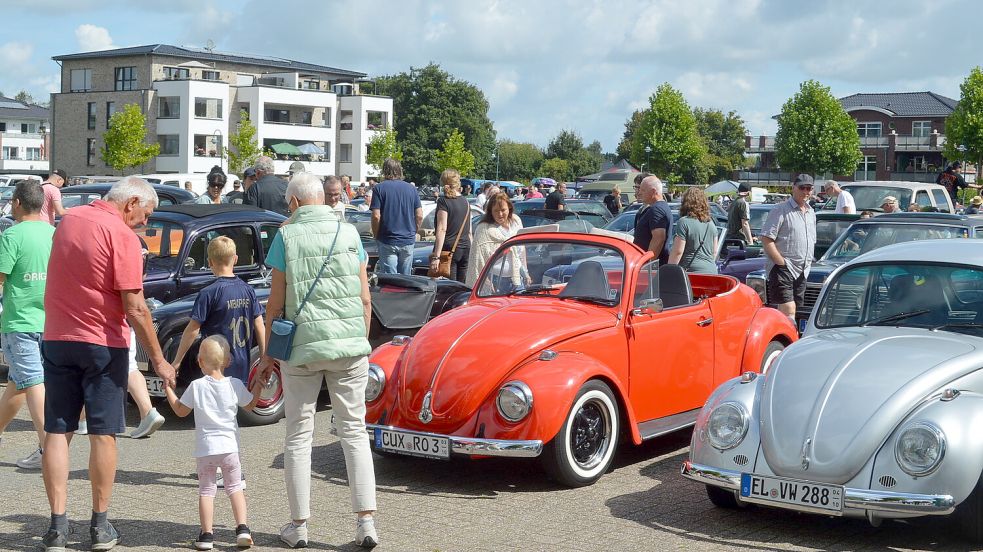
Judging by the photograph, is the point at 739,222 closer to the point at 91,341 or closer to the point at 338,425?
the point at 338,425

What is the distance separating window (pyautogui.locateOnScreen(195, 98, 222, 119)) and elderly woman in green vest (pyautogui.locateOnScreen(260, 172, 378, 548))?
76.5 meters

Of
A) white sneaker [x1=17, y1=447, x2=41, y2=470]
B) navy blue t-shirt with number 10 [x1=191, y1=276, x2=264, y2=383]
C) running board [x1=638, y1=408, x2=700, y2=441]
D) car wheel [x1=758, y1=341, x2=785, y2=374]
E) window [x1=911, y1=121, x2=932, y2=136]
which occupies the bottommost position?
white sneaker [x1=17, y1=447, x2=41, y2=470]

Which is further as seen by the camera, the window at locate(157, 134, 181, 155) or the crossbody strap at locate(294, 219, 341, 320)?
the window at locate(157, 134, 181, 155)

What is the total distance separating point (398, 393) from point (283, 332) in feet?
5.67

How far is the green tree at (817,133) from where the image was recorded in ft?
279

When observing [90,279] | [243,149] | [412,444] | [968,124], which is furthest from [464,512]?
[968,124]

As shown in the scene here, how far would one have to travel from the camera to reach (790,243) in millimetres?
11539

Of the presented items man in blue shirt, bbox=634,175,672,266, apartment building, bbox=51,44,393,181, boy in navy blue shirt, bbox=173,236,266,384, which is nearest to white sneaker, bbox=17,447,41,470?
boy in navy blue shirt, bbox=173,236,266,384

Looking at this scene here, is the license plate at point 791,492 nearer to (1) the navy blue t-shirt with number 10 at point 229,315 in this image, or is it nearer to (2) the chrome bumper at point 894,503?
(2) the chrome bumper at point 894,503

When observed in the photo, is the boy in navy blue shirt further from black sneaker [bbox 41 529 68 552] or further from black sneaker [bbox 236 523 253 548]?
black sneaker [bbox 41 529 68 552]

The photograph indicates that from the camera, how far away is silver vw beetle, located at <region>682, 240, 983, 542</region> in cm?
561

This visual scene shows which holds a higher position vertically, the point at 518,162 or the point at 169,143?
the point at 518,162

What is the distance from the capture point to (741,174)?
118500 mm

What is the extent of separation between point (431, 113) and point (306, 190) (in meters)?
104
